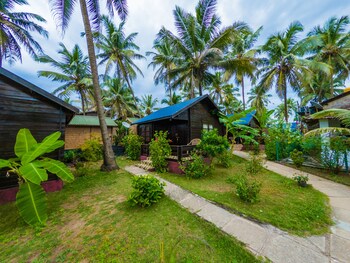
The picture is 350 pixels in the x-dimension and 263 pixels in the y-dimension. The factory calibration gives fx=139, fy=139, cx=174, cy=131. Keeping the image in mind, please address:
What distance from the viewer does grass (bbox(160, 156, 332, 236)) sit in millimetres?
3309

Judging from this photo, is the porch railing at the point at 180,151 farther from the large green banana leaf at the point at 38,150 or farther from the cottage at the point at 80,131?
the cottage at the point at 80,131

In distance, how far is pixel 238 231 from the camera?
10.1ft

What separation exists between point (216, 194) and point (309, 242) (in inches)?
98.2

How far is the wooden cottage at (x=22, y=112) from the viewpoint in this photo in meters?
5.01

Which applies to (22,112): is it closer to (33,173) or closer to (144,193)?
(33,173)

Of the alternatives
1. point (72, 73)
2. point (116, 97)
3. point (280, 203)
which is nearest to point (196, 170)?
point (280, 203)

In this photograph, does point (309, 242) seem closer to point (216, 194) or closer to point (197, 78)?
point (216, 194)

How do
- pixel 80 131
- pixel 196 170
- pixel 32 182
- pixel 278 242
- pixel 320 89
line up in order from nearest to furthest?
pixel 278 242
pixel 32 182
pixel 196 170
pixel 80 131
pixel 320 89

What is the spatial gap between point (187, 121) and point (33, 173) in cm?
875

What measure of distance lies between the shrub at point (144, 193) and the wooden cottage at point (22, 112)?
13.7 feet

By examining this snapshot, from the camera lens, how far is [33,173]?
3.15 metres

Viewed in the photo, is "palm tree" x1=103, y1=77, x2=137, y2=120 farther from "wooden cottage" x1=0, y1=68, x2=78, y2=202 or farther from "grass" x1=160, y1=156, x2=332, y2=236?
"grass" x1=160, y1=156, x2=332, y2=236

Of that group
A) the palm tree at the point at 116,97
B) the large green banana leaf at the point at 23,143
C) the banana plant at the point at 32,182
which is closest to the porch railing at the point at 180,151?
the banana plant at the point at 32,182

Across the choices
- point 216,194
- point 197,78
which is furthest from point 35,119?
point 197,78
